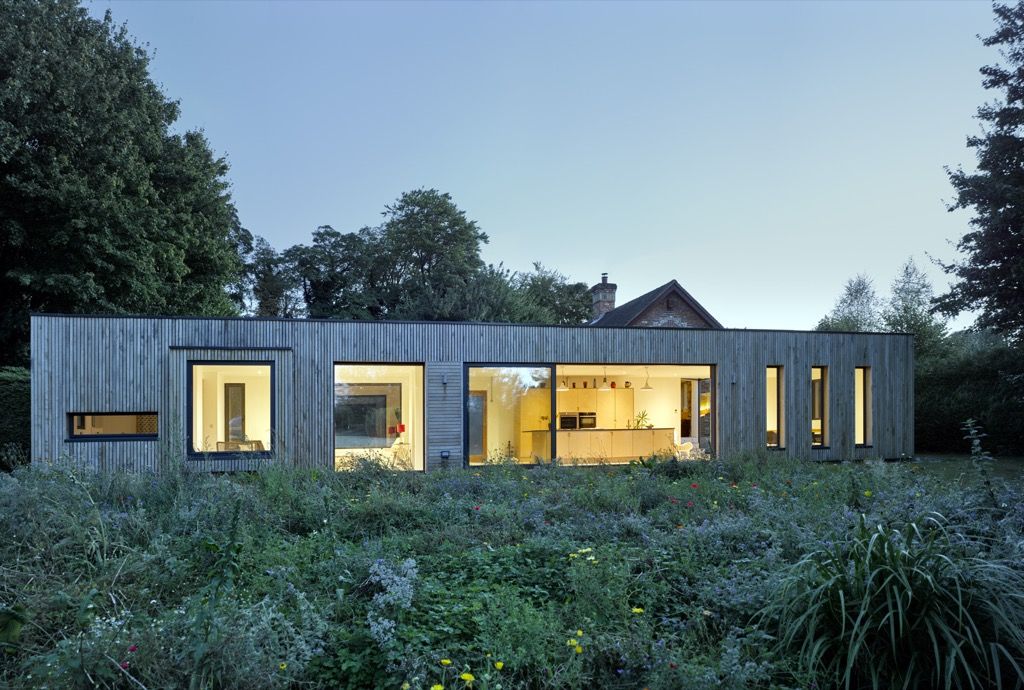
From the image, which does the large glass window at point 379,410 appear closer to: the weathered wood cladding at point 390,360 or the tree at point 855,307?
the weathered wood cladding at point 390,360

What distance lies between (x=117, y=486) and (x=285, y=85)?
1334 cm

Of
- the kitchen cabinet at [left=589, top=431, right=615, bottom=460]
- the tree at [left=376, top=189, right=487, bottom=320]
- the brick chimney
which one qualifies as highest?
the tree at [left=376, top=189, right=487, bottom=320]

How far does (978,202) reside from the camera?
14977 millimetres

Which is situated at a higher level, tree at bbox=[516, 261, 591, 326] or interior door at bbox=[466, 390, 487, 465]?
tree at bbox=[516, 261, 591, 326]

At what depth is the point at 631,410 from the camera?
1634cm

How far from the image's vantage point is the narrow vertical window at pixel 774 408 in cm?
1320

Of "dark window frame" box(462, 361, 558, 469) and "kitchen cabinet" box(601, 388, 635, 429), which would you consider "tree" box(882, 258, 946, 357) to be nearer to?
"kitchen cabinet" box(601, 388, 635, 429)

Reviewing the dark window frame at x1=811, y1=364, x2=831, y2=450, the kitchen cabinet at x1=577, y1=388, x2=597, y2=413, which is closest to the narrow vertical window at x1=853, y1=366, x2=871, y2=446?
the dark window frame at x1=811, y1=364, x2=831, y2=450

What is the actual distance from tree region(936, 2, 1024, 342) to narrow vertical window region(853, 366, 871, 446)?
3706 mm

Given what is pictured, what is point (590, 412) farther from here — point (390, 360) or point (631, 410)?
point (390, 360)

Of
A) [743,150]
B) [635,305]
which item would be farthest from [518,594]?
[635,305]

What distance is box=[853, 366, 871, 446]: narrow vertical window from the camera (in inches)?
540

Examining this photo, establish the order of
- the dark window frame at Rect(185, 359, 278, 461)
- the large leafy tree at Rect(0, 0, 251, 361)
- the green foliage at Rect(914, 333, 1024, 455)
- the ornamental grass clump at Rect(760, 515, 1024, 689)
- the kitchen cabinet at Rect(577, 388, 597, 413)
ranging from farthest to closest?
the large leafy tree at Rect(0, 0, 251, 361), the green foliage at Rect(914, 333, 1024, 455), the kitchen cabinet at Rect(577, 388, 597, 413), the dark window frame at Rect(185, 359, 278, 461), the ornamental grass clump at Rect(760, 515, 1024, 689)

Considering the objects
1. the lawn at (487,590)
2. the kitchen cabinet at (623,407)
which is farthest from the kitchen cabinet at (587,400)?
the lawn at (487,590)
